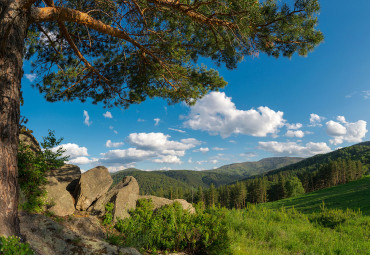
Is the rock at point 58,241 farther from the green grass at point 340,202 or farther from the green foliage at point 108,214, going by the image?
the green grass at point 340,202

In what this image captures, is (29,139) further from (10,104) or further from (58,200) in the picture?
(10,104)

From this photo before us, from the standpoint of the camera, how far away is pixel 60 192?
7.31 m

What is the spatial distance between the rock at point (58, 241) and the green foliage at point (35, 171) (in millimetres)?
1609

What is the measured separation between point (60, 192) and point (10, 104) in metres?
4.35

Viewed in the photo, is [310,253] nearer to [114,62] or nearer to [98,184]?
[98,184]

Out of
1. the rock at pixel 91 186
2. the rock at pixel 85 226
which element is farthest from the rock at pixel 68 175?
the rock at pixel 85 226

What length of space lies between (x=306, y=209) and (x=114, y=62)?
33547mm

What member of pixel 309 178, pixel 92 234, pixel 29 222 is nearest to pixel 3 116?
pixel 29 222

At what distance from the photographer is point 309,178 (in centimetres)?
8244

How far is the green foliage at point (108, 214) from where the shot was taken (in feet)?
23.7

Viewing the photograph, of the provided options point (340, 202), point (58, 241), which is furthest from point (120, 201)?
point (340, 202)

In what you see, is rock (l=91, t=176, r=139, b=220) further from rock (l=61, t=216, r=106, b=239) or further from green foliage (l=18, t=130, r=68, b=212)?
green foliage (l=18, t=130, r=68, b=212)

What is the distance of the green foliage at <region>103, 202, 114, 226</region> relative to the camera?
721cm

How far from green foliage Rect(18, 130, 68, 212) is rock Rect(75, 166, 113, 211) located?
4.39ft
